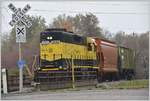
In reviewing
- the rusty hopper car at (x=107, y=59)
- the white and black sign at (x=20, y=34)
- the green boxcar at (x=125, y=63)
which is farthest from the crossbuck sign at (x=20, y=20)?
the green boxcar at (x=125, y=63)

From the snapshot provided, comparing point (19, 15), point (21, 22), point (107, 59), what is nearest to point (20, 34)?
point (21, 22)

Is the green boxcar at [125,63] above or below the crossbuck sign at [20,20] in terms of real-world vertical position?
below

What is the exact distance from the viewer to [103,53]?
1137 inches

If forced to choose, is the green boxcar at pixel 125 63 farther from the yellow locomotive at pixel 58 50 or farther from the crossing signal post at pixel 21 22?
the crossing signal post at pixel 21 22

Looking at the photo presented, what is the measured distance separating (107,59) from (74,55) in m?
5.77

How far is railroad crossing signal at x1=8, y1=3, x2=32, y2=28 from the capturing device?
57.3 feet

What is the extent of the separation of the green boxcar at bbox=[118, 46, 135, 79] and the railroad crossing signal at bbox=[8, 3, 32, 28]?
11.7m

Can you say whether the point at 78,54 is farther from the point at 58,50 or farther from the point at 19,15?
the point at 19,15

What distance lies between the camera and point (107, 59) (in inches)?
1172

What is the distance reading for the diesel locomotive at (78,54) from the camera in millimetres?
23953

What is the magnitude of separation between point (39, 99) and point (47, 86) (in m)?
5.58

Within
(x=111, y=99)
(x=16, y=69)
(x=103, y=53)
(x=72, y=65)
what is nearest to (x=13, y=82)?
(x=16, y=69)

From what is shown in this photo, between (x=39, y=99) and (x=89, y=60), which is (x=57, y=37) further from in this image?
(x=39, y=99)

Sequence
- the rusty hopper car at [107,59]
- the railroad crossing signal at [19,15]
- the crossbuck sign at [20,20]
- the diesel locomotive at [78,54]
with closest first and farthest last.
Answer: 1. the railroad crossing signal at [19,15]
2. the crossbuck sign at [20,20]
3. the diesel locomotive at [78,54]
4. the rusty hopper car at [107,59]
